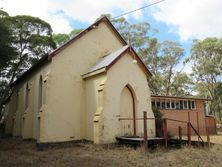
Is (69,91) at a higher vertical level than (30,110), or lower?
higher

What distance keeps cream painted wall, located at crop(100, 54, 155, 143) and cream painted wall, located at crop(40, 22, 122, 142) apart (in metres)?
2.76

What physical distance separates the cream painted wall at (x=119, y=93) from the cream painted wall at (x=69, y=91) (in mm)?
2758

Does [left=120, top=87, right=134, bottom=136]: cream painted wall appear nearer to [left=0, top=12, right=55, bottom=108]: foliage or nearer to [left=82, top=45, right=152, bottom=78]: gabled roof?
[left=82, top=45, right=152, bottom=78]: gabled roof

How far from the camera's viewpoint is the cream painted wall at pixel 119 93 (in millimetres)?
16984

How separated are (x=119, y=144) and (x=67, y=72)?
6.39 meters

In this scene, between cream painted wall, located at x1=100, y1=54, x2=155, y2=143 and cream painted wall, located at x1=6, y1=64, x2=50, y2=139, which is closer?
cream painted wall, located at x1=100, y1=54, x2=155, y2=143

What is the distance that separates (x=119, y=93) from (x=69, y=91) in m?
3.71

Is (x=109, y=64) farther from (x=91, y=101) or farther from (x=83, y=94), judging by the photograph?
(x=83, y=94)

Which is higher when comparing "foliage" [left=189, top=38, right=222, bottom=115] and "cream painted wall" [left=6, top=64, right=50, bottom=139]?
"foliage" [left=189, top=38, right=222, bottom=115]

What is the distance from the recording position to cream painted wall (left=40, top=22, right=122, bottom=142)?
1788 centimetres

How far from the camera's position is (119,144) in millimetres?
16812

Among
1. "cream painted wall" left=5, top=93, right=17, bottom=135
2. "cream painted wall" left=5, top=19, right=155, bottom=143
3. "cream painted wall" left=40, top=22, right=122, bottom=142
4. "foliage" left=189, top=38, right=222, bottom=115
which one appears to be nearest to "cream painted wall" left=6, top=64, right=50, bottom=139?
"cream painted wall" left=40, top=22, right=122, bottom=142

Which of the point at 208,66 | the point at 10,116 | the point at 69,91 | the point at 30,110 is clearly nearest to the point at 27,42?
the point at 10,116

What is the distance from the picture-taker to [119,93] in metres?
17.9
